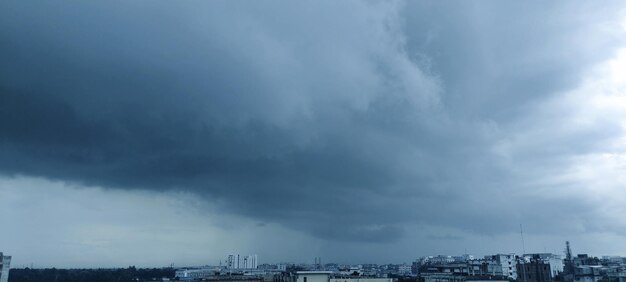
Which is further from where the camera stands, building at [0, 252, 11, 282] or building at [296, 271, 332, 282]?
building at [296, 271, 332, 282]

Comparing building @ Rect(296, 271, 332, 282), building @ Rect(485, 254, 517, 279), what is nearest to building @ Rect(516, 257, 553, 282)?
building @ Rect(485, 254, 517, 279)

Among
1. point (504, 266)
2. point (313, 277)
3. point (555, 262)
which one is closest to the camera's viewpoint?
point (313, 277)

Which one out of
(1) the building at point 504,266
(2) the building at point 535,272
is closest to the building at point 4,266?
(2) the building at point 535,272

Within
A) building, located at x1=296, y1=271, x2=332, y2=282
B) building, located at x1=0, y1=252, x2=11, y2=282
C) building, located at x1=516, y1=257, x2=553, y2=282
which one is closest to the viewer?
building, located at x1=0, y1=252, x2=11, y2=282

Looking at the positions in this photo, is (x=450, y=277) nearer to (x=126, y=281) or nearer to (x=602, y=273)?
(x=602, y=273)

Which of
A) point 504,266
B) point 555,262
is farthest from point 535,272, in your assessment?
point 555,262

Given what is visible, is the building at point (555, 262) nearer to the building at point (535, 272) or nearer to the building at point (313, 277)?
the building at point (535, 272)

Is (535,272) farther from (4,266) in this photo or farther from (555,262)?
(4,266)

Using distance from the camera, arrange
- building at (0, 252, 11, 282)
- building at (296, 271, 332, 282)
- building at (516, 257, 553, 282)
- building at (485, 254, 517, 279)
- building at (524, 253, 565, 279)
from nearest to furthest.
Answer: building at (0, 252, 11, 282) < building at (296, 271, 332, 282) < building at (516, 257, 553, 282) < building at (524, 253, 565, 279) < building at (485, 254, 517, 279)

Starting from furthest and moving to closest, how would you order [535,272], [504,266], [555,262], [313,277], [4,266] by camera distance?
1. [555,262]
2. [504,266]
3. [535,272]
4. [313,277]
5. [4,266]

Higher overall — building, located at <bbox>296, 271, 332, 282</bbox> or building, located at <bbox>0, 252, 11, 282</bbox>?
building, located at <bbox>0, 252, 11, 282</bbox>

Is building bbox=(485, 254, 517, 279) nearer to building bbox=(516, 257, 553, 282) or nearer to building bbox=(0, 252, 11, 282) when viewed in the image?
building bbox=(516, 257, 553, 282)

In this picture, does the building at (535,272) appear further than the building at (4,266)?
Yes
